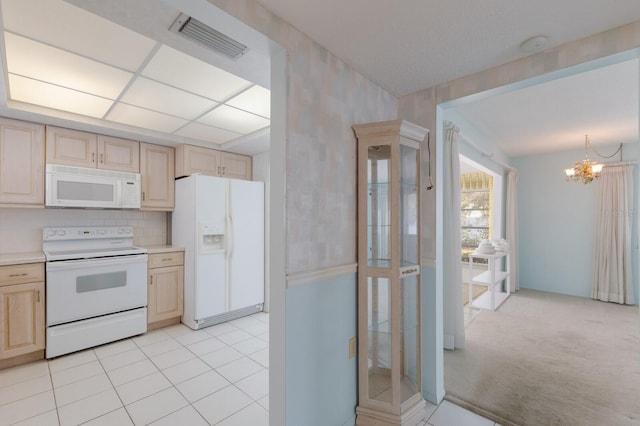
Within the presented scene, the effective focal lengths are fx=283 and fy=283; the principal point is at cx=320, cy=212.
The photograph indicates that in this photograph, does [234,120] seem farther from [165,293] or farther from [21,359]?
[21,359]

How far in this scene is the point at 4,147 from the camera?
2.70 metres

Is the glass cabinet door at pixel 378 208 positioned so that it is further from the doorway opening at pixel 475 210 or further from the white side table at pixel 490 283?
the doorway opening at pixel 475 210

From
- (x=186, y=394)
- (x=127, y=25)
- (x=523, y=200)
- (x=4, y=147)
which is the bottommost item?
(x=186, y=394)

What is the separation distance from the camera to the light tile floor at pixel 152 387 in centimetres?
194

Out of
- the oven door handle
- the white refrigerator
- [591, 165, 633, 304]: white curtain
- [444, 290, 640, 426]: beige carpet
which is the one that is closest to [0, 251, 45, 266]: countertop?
the oven door handle

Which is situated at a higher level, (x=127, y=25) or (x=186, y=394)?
(x=127, y=25)

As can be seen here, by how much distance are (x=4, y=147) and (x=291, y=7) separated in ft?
10.5

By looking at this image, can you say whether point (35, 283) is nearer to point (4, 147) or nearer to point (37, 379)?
point (37, 379)

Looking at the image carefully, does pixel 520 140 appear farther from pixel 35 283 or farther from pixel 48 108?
pixel 35 283

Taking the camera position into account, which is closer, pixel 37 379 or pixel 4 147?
pixel 37 379

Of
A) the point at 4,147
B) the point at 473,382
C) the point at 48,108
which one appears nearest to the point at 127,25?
the point at 48,108

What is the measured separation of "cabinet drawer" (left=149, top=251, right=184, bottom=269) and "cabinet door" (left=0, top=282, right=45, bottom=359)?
0.97m

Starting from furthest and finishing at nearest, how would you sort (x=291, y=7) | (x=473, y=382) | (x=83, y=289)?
(x=83, y=289) < (x=473, y=382) < (x=291, y=7)

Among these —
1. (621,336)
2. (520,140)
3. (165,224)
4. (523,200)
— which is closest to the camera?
(621,336)
